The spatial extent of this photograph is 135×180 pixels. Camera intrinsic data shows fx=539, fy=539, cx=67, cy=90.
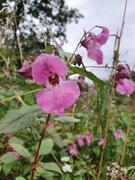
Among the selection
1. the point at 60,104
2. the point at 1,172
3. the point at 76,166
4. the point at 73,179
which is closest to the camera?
the point at 60,104

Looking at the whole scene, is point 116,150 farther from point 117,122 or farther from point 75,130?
point 117,122

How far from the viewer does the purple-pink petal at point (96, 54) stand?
1.58 meters

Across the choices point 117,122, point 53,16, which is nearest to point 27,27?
point 53,16

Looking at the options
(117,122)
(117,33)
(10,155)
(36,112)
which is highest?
(117,33)

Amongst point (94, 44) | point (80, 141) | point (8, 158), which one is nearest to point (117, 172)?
point (94, 44)

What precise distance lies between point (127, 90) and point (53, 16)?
31252 mm

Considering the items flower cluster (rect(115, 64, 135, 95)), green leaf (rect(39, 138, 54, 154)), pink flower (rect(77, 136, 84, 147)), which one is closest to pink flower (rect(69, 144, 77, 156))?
pink flower (rect(77, 136, 84, 147))

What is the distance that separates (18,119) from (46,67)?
18cm

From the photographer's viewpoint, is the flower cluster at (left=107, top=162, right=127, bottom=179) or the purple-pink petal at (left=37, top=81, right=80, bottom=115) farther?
the flower cluster at (left=107, top=162, right=127, bottom=179)

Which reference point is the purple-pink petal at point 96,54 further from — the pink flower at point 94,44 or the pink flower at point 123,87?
the pink flower at point 123,87

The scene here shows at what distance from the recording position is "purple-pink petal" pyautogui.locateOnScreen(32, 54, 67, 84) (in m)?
1.36

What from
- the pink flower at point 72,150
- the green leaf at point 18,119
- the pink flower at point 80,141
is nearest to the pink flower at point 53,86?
the green leaf at point 18,119

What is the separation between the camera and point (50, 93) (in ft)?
4.32

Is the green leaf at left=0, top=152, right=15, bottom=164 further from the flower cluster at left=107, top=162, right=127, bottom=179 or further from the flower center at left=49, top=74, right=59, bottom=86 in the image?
the flower center at left=49, top=74, right=59, bottom=86
